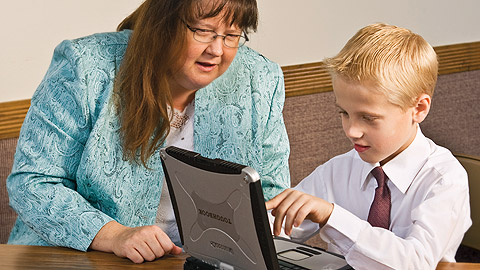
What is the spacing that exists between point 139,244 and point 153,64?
0.50 meters

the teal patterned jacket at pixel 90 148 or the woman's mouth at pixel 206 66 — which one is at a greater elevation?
the woman's mouth at pixel 206 66

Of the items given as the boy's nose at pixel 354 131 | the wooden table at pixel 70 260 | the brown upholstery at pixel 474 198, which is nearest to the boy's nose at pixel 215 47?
the boy's nose at pixel 354 131

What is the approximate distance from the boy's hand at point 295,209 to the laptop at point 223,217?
0.24ft

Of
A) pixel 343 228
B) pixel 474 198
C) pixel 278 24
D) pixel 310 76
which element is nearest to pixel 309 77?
pixel 310 76

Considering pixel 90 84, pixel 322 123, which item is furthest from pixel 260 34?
pixel 90 84

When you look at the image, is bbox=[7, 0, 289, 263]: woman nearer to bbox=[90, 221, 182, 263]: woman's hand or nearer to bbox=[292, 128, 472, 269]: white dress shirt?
bbox=[90, 221, 182, 263]: woman's hand

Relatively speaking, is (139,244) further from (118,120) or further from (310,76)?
(310,76)

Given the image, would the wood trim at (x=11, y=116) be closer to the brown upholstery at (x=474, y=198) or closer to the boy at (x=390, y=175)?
the boy at (x=390, y=175)

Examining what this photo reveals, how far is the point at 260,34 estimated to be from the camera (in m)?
2.78

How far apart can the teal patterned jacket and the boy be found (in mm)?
408

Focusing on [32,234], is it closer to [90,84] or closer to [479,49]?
Result: [90,84]

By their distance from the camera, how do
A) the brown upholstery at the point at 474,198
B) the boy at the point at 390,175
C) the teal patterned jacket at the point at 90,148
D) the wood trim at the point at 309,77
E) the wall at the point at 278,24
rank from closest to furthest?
1. the boy at the point at 390,175
2. the teal patterned jacket at the point at 90,148
3. the brown upholstery at the point at 474,198
4. the wall at the point at 278,24
5. the wood trim at the point at 309,77

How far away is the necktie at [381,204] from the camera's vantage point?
1.65 metres

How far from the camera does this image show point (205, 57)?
70.1 inches
